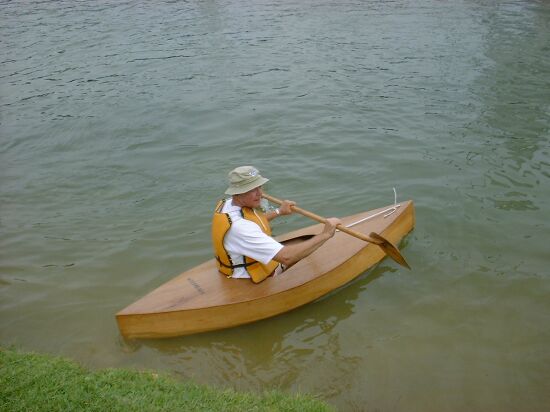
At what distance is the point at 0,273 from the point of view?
6762mm

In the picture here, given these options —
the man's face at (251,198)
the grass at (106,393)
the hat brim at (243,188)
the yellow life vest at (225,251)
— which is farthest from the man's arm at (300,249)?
the grass at (106,393)

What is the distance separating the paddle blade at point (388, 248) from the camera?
5902 millimetres

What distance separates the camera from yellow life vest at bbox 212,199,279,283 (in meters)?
5.29

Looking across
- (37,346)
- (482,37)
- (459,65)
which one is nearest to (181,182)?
(37,346)

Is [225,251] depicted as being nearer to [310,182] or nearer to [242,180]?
[242,180]

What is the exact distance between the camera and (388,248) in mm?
6004

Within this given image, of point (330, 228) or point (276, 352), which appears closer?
point (276, 352)

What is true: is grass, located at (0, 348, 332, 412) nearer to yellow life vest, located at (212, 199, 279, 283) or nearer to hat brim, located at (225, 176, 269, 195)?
yellow life vest, located at (212, 199, 279, 283)

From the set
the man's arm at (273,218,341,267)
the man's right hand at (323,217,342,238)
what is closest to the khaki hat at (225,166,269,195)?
the man's arm at (273,218,341,267)

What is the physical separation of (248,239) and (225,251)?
406mm

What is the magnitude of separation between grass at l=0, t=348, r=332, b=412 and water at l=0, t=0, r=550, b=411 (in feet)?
1.78

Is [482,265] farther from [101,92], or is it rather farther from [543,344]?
[101,92]

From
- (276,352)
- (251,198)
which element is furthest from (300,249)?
(276,352)

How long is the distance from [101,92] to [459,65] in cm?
881
